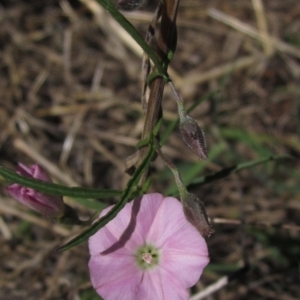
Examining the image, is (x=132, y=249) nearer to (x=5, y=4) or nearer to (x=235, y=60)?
(x=235, y=60)

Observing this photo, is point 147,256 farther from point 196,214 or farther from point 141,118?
point 141,118

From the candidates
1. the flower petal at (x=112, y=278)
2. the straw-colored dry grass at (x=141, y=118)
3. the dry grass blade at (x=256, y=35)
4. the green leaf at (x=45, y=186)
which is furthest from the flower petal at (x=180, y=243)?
the dry grass blade at (x=256, y=35)

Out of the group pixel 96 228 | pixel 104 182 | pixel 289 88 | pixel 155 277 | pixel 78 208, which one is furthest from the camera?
pixel 289 88

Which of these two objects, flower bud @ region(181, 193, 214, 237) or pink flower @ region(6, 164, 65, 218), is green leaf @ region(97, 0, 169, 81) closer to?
flower bud @ region(181, 193, 214, 237)

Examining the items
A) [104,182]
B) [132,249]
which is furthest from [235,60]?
[132,249]

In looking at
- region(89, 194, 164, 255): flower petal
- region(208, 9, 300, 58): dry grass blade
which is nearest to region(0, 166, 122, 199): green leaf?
region(89, 194, 164, 255): flower petal

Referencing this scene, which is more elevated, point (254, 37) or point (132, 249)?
point (132, 249)

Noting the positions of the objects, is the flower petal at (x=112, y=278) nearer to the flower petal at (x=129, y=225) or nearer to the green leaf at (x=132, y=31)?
the flower petal at (x=129, y=225)
